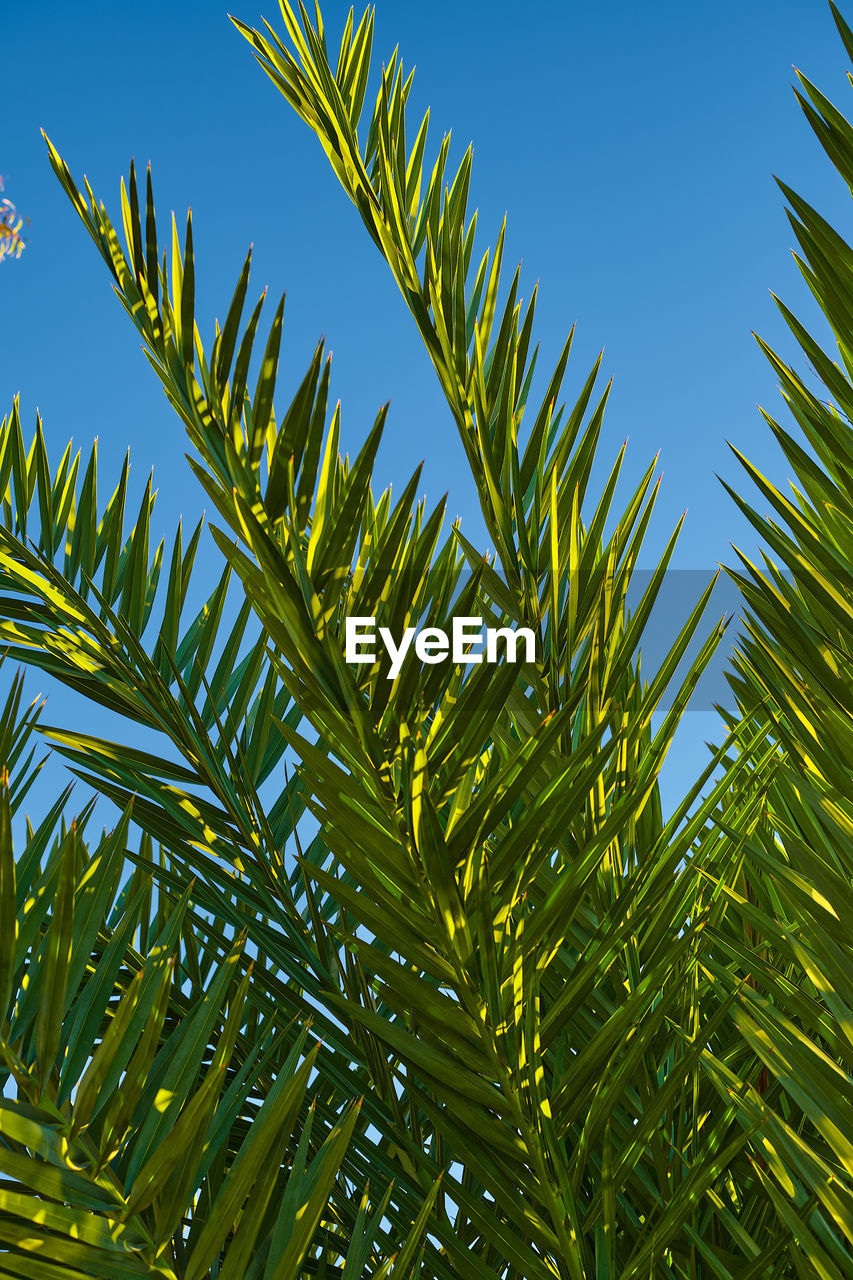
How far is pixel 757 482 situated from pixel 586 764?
0.41ft

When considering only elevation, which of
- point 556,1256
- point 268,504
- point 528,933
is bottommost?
point 556,1256

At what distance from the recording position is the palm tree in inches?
11.5

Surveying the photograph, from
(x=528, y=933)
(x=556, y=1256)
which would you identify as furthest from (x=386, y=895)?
(x=556, y=1256)

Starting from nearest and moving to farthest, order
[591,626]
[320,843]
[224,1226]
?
[224,1226] → [591,626] → [320,843]

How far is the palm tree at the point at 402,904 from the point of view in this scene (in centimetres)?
29

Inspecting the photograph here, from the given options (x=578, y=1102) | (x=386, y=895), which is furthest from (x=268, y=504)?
(x=578, y=1102)

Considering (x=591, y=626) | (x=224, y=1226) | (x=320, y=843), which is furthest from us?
(x=320, y=843)

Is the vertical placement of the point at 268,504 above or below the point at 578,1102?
above

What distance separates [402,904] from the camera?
1.16 feet

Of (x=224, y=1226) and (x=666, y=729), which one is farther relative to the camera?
(x=666, y=729)

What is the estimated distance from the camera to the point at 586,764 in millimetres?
379

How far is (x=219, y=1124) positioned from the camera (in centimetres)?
33

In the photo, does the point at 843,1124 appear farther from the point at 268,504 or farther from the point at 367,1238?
the point at 268,504

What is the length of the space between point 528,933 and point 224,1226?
5.4 inches
